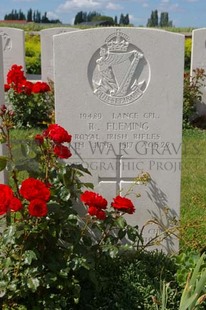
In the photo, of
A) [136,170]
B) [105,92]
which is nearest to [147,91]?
[105,92]

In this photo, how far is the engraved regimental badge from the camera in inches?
116

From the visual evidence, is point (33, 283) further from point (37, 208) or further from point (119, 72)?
point (119, 72)

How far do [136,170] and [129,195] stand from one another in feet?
0.57

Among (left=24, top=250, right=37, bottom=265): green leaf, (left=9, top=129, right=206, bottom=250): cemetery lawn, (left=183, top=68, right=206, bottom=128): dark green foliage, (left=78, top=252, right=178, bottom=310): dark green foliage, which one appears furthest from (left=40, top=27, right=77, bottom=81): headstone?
(left=24, top=250, right=37, bottom=265): green leaf

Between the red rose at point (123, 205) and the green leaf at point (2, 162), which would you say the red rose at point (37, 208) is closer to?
the green leaf at point (2, 162)

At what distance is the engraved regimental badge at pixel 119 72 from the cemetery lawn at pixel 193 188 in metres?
0.50

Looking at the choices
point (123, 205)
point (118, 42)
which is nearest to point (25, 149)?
point (123, 205)

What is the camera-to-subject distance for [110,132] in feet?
10.00

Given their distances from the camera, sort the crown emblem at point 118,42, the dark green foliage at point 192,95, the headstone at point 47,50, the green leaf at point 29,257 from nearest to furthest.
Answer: the green leaf at point 29,257, the crown emblem at point 118,42, the dark green foliage at point 192,95, the headstone at point 47,50

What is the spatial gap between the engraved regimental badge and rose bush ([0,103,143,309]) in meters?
0.55

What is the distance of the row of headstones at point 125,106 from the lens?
2920 millimetres

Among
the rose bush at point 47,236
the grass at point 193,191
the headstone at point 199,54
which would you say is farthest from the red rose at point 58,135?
the headstone at point 199,54

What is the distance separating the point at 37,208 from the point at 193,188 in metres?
2.85

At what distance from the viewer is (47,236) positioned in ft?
8.25
